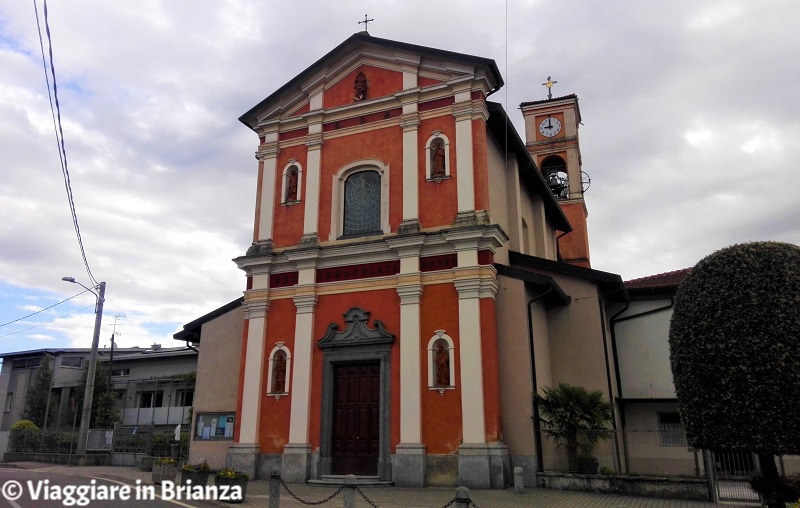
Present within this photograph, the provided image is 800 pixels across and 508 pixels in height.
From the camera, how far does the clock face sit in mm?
30938

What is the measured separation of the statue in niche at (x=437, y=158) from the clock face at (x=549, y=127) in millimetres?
15167

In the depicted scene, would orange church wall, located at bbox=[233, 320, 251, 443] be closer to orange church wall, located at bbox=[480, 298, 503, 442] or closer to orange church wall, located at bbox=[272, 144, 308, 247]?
orange church wall, located at bbox=[272, 144, 308, 247]

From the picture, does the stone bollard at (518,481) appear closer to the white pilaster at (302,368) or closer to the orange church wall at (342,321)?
the orange church wall at (342,321)

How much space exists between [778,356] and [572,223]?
67.3 ft

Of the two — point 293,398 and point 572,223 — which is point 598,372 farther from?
point 572,223

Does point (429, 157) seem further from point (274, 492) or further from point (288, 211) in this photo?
point (274, 492)

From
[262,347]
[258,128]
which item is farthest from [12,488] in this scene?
[258,128]

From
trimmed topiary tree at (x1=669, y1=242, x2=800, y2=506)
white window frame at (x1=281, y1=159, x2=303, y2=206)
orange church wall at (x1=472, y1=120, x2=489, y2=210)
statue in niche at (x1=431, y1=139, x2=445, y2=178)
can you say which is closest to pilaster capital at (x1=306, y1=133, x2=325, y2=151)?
white window frame at (x1=281, y1=159, x2=303, y2=206)

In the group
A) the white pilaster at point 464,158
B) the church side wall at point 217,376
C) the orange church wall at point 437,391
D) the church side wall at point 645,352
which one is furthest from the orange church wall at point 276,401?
the church side wall at point 645,352

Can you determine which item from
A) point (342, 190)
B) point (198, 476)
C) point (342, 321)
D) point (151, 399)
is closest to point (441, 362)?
point (342, 321)

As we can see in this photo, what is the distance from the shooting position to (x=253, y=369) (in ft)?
57.7

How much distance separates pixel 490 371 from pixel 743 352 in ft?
21.1

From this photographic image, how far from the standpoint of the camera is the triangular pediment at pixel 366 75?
1772cm

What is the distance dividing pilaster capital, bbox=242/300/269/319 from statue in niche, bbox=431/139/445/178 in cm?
633
